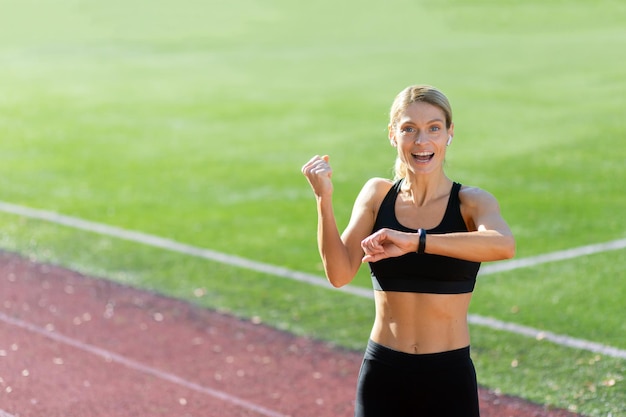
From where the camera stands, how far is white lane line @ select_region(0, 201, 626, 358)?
8.93 meters

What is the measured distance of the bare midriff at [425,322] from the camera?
4605 mm

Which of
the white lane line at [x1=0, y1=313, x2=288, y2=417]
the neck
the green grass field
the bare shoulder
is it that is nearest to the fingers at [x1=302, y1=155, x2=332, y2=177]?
the bare shoulder

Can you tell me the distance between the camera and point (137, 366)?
8492mm

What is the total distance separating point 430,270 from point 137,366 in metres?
4.44

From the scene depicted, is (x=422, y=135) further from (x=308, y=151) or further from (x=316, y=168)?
(x=308, y=151)

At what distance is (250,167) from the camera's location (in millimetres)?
16797

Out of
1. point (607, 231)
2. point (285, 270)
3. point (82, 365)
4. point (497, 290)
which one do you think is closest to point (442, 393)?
point (82, 365)

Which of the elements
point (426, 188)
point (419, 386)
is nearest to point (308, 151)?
point (426, 188)

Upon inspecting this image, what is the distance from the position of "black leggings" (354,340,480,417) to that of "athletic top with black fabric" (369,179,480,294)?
28cm

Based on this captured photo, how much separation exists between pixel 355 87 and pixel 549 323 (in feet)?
52.5

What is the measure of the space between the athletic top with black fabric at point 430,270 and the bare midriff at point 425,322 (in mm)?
35

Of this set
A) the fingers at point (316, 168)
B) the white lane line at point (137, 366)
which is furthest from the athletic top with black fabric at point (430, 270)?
the white lane line at point (137, 366)

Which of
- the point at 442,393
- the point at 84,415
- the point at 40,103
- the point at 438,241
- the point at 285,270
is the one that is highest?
the point at 438,241

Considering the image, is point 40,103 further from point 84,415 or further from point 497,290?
point 84,415
